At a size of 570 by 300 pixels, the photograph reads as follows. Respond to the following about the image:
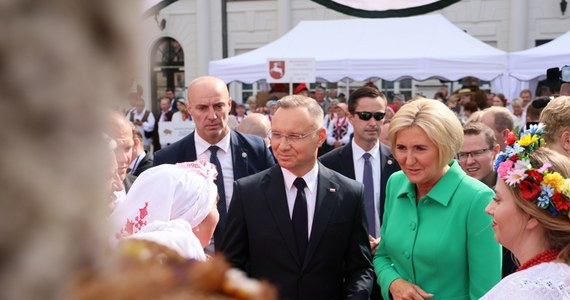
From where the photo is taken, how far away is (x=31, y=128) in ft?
0.93

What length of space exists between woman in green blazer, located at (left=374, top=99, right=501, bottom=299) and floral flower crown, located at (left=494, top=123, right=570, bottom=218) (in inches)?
14.4

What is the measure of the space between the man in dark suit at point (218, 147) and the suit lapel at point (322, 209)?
1.25 m

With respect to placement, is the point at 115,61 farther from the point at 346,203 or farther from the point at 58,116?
the point at 346,203

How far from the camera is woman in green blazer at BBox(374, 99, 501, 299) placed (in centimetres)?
316

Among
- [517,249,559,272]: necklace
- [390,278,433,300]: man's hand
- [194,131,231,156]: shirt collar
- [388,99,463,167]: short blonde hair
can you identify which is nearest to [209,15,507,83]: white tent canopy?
[194,131,231,156]: shirt collar

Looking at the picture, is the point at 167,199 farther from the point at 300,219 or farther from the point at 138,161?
the point at 138,161

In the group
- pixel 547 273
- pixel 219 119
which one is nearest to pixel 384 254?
pixel 547 273

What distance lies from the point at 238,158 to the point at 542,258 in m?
2.68

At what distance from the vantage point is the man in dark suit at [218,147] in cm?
476

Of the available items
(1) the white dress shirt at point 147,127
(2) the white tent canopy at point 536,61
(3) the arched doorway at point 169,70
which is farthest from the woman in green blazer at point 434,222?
(3) the arched doorway at point 169,70

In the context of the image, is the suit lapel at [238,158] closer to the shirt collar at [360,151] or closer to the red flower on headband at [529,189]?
the shirt collar at [360,151]

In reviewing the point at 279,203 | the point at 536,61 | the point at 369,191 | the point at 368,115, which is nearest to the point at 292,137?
the point at 279,203

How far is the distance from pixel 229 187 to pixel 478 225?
2109 mm

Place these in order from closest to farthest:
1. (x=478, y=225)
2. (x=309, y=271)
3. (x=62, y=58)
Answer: (x=62, y=58)
(x=478, y=225)
(x=309, y=271)
